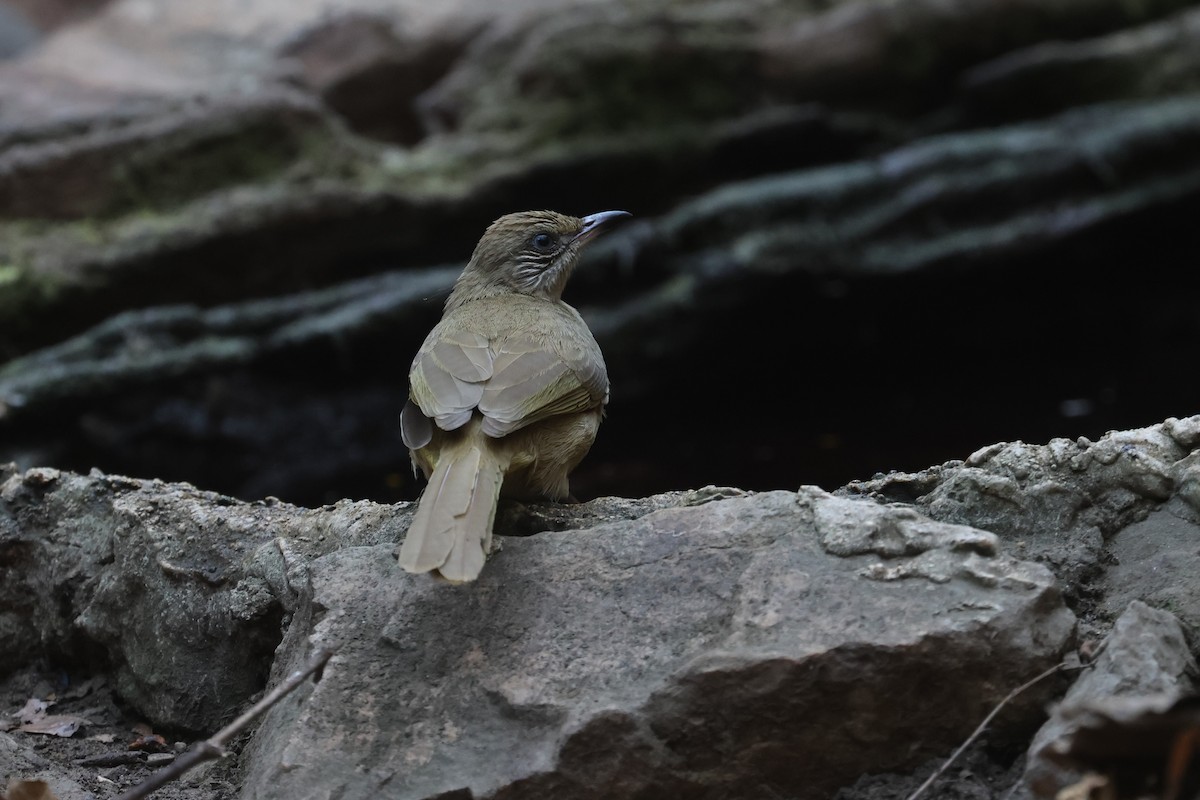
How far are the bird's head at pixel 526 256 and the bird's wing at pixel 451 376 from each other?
32.0 inches

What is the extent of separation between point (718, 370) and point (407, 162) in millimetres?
2780

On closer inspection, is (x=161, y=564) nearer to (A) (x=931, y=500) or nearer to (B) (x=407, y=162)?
(A) (x=931, y=500)

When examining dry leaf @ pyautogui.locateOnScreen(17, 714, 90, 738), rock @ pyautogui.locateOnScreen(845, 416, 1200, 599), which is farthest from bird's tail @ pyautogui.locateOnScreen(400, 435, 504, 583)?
dry leaf @ pyautogui.locateOnScreen(17, 714, 90, 738)

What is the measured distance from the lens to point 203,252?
316 inches

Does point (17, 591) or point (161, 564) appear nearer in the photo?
point (161, 564)

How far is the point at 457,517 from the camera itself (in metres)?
3.00

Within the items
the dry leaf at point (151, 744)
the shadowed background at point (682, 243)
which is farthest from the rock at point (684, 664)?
the shadowed background at point (682, 243)

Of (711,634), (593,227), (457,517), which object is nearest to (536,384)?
(457,517)

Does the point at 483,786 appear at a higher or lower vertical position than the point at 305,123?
lower

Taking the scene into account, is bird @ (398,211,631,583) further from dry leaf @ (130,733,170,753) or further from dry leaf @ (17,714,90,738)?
dry leaf @ (17,714,90,738)

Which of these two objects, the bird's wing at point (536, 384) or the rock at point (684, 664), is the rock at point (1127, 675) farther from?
the bird's wing at point (536, 384)

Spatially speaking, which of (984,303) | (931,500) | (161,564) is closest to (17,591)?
(161,564)

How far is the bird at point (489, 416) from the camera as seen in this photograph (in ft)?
9.77

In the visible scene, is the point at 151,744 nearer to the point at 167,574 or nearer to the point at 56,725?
the point at 56,725
